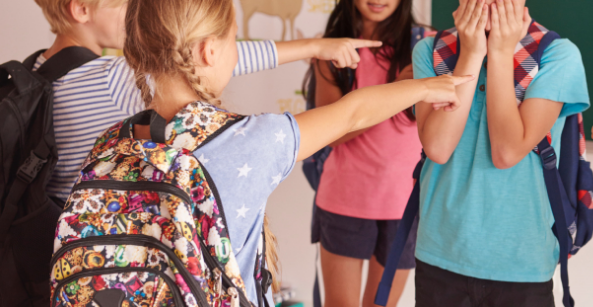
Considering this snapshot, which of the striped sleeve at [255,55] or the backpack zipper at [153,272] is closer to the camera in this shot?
the backpack zipper at [153,272]

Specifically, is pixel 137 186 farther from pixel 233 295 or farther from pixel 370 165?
pixel 370 165

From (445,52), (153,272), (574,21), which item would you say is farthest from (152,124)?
(574,21)

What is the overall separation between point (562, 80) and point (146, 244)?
89 cm

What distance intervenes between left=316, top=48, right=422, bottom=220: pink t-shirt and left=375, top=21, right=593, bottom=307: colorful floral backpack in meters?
0.46

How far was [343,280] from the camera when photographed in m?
1.66

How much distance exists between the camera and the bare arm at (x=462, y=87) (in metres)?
1.03

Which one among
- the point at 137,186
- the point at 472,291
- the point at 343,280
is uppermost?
the point at 137,186

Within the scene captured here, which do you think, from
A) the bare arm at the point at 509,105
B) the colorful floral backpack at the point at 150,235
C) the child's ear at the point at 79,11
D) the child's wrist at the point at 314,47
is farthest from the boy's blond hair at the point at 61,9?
the bare arm at the point at 509,105

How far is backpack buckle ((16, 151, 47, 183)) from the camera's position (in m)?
1.12

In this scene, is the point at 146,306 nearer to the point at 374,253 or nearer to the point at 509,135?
the point at 509,135

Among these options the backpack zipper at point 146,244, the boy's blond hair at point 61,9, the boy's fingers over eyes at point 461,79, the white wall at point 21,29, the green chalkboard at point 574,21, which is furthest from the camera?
the white wall at point 21,29

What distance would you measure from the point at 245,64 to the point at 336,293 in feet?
2.82

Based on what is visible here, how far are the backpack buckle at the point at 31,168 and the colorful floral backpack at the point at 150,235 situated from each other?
412mm

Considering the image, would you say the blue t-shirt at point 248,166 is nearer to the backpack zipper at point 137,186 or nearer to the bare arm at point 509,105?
the backpack zipper at point 137,186
